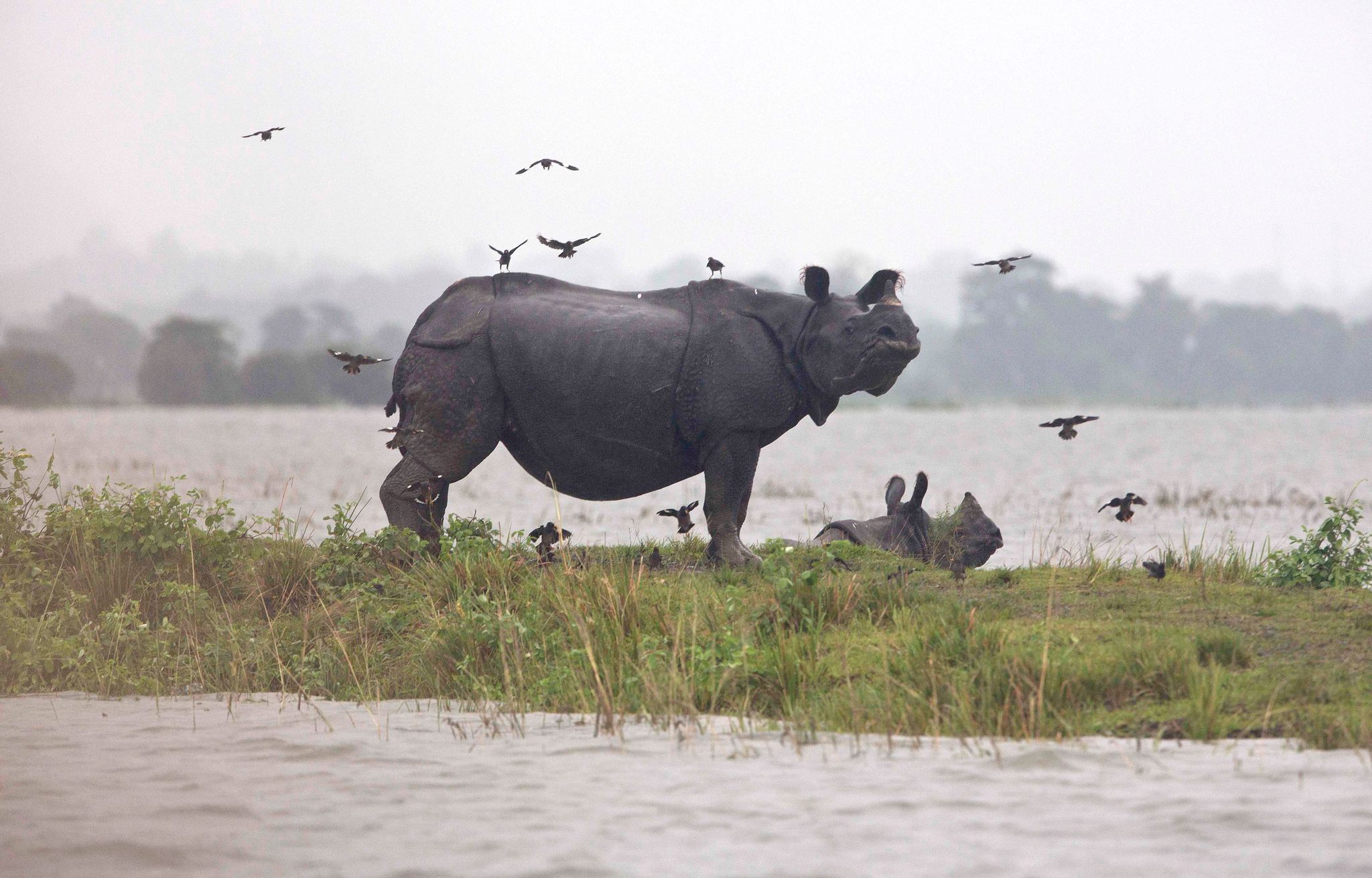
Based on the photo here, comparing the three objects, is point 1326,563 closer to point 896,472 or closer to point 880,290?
point 880,290

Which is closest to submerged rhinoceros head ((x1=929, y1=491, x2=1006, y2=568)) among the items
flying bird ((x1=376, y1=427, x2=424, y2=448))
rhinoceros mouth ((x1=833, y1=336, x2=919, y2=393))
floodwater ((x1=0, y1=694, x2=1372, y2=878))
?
rhinoceros mouth ((x1=833, y1=336, x2=919, y2=393))

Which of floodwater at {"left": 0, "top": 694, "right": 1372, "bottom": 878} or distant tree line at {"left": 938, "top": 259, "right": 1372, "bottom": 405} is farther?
distant tree line at {"left": 938, "top": 259, "right": 1372, "bottom": 405}

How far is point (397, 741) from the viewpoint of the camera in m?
6.22

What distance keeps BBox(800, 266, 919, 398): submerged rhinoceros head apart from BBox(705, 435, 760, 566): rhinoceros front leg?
61cm

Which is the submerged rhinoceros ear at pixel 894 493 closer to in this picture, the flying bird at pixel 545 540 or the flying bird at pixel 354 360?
the flying bird at pixel 545 540

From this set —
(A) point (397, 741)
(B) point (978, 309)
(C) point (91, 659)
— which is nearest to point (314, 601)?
(C) point (91, 659)

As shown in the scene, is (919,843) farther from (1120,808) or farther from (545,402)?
(545,402)

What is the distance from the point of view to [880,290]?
914cm

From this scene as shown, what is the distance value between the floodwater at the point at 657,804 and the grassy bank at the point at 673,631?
1.25ft

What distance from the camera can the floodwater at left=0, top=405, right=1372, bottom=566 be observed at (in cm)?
1589

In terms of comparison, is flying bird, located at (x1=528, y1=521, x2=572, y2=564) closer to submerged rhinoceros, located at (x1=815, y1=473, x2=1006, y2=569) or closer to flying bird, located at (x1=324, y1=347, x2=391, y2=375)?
flying bird, located at (x1=324, y1=347, x2=391, y2=375)

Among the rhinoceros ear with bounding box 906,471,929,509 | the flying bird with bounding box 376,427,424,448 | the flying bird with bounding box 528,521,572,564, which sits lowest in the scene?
the flying bird with bounding box 528,521,572,564

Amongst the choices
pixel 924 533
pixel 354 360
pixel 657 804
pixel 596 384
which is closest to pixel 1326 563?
pixel 924 533

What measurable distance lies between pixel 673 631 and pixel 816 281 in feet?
8.48
